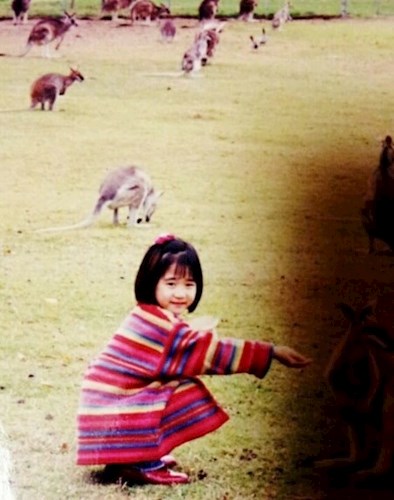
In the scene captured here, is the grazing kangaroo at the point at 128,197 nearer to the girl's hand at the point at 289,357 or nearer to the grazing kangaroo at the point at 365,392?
the girl's hand at the point at 289,357

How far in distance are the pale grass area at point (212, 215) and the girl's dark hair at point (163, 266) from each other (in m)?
0.06

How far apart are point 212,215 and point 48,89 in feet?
2.19

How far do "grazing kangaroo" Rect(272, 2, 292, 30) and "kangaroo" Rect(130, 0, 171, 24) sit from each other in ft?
1.13

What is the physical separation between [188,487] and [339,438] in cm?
46

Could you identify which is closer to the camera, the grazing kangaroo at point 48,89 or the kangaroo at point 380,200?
the kangaroo at point 380,200

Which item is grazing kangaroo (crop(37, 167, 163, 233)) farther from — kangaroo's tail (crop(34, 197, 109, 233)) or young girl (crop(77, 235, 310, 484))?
young girl (crop(77, 235, 310, 484))

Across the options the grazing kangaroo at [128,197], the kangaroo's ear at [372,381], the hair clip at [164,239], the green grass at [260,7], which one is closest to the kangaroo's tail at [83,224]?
the grazing kangaroo at [128,197]

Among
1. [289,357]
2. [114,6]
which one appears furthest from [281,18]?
[289,357]

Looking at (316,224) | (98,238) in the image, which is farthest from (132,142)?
(316,224)

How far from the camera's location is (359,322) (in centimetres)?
387

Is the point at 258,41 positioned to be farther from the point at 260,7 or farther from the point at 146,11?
the point at 146,11

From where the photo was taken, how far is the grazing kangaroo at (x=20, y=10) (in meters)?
4.27

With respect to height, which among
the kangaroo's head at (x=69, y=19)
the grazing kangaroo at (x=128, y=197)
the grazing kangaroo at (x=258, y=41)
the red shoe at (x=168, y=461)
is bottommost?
the red shoe at (x=168, y=461)

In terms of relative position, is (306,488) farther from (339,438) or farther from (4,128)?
(4,128)
